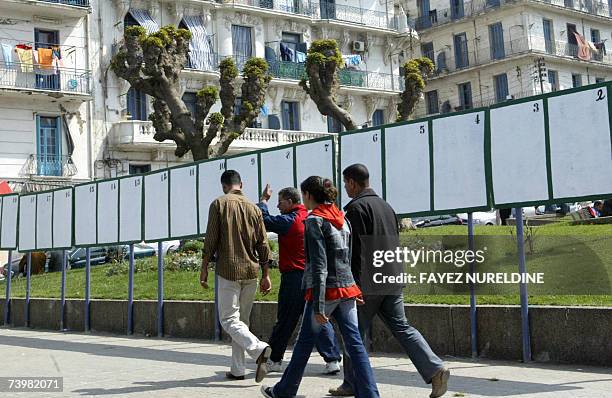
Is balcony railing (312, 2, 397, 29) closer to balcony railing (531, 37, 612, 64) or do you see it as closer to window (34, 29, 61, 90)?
balcony railing (531, 37, 612, 64)

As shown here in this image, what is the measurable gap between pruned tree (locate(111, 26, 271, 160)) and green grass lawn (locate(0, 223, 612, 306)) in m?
5.51

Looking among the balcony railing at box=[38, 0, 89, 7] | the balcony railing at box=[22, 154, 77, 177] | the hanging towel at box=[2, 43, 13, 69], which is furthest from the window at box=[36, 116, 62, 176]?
the balcony railing at box=[38, 0, 89, 7]

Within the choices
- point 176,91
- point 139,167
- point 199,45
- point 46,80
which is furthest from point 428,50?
point 176,91

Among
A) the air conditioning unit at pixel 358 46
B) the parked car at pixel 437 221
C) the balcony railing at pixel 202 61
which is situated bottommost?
the parked car at pixel 437 221

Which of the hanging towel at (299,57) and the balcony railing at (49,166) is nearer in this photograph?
the balcony railing at (49,166)

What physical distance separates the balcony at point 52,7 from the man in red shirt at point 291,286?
30252 millimetres

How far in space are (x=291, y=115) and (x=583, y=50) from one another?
71.1ft

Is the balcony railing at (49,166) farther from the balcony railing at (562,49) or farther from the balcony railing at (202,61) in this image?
the balcony railing at (562,49)

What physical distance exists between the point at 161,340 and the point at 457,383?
5683mm

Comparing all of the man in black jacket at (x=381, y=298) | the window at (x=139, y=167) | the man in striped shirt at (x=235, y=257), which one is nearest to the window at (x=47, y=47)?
the window at (x=139, y=167)

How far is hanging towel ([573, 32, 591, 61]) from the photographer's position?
5328cm

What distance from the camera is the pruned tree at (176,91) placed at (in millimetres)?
24781

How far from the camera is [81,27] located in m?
37.3

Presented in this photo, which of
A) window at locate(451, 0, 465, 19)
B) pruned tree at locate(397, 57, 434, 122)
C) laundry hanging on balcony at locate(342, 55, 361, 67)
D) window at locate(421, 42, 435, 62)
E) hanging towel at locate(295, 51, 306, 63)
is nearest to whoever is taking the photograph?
pruned tree at locate(397, 57, 434, 122)
